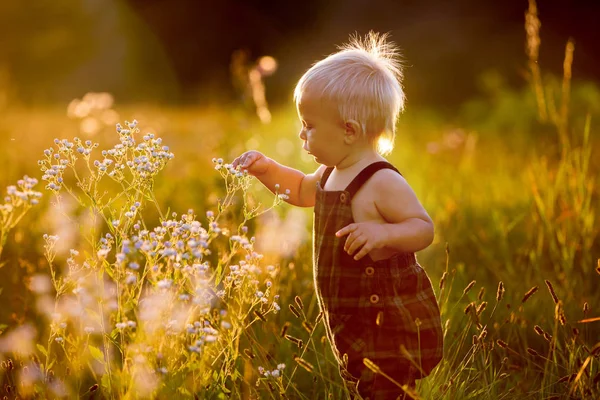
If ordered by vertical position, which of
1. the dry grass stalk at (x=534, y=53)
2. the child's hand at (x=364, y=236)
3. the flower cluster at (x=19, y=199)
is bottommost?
the child's hand at (x=364, y=236)

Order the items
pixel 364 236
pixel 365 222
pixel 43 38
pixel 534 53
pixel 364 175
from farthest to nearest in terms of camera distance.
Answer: pixel 43 38, pixel 534 53, pixel 364 175, pixel 365 222, pixel 364 236

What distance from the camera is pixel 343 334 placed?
105 inches

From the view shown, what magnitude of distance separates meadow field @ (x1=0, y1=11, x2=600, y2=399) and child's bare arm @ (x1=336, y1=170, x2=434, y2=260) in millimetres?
310

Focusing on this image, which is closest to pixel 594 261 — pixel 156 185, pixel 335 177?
pixel 335 177

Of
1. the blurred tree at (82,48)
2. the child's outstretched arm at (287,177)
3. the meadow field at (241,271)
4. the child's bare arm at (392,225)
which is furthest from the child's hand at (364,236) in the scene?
the blurred tree at (82,48)

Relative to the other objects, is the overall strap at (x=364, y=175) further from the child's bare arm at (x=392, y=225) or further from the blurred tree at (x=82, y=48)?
the blurred tree at (x=82, y=48)

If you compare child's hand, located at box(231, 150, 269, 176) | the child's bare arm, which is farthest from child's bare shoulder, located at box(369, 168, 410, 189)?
child's hand, located at box(231, 150, 269, 176)

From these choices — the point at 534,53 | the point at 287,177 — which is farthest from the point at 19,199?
the point at 534,53

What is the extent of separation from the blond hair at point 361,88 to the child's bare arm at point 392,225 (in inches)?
8.0

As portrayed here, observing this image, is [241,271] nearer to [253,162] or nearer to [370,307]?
[370,307]

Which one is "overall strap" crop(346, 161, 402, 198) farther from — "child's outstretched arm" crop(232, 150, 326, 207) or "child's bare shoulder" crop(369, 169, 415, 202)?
"child's outstretched arm" crop(232, 150, 326, 207)

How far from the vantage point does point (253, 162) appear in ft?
9.97

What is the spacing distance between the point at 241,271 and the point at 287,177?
2.43 ft

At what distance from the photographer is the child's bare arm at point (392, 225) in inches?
96.3
